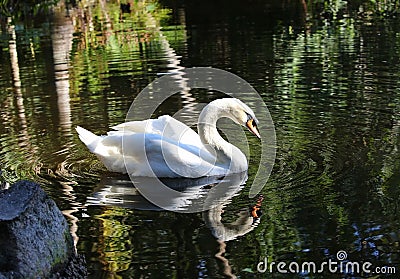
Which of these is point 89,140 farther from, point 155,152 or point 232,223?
point 232,223

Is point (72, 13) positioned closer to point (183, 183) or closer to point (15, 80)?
point (15, 80)

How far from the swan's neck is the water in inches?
8.2

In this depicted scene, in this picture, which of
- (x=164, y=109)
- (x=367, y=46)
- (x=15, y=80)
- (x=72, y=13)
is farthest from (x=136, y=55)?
(x=72, y=13)

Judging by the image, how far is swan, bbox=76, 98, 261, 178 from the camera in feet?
23.3

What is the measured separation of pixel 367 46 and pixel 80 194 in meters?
9.34

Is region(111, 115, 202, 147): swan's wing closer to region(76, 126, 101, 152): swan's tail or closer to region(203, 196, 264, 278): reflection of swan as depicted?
region(76, 126, 101, 152): swan's tail

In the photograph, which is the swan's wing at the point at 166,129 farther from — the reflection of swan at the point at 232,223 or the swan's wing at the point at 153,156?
the reflection of swan at the point at 232,223

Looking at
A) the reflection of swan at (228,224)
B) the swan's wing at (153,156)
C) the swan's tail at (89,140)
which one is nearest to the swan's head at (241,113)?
the swan's wing at (153,156)

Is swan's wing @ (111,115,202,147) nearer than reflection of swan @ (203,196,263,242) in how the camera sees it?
No

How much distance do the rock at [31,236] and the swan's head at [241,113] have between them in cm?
316

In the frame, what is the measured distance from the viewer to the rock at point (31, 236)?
4.27m

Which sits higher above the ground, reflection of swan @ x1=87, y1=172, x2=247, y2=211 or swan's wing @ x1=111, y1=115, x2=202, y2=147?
swan's wing @ x1=111, y1=115, x2=202, y2=147

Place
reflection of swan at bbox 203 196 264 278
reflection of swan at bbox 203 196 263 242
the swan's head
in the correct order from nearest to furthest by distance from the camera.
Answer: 1. reflection of swan at bbox 203 196 264 278
2. reflection of swan at bbox 203 196 263 242
3. the swan's head

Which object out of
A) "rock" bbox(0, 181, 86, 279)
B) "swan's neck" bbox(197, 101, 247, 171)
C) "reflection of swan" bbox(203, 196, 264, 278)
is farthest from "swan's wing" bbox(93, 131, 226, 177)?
"rock" bbox(0, 181, 86, 279)
